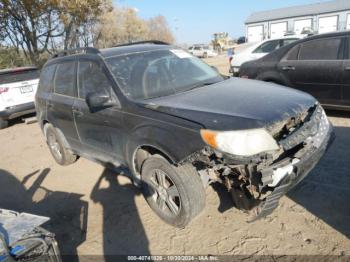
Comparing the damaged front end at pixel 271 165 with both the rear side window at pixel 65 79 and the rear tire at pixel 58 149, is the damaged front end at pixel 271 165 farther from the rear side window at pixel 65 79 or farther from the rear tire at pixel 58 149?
the rear tire at pixel 58 149

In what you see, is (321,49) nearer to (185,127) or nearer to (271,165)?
(271,165)

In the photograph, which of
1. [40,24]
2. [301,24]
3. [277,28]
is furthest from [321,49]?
[277,28]

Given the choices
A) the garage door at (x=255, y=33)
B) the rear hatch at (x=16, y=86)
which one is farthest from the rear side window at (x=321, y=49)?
the garage door at (x=255, y=33)

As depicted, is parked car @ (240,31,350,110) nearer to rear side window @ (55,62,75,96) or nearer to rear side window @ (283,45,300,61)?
rear side window @ (283,45,300,61)

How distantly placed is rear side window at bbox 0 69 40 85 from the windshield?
5.76 metres

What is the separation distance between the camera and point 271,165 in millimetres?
2678

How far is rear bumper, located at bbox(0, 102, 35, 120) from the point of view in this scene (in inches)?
327

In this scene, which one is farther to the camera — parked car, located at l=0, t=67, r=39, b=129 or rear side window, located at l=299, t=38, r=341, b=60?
parked car, located at l=0, t=67, r=39, b=129

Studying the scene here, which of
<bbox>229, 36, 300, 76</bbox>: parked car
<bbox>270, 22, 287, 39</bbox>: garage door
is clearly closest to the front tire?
<bbox>229, 36, 300, 76</bbox>: parked car

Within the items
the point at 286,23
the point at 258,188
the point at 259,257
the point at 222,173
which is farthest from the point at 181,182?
the point at 286,23

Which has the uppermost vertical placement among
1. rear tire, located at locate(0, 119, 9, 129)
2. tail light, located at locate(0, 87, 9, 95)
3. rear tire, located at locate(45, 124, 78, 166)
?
tail light, located at locate(0, 87, 9, 95)

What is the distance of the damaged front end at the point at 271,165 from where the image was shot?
2.64 m

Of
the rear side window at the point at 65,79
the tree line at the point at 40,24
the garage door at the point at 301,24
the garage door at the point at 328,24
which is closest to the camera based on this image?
the rear side window at the point at 65,79

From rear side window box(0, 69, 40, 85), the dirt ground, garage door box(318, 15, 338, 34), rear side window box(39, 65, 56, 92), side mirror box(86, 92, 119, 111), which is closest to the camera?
the dirt ground
